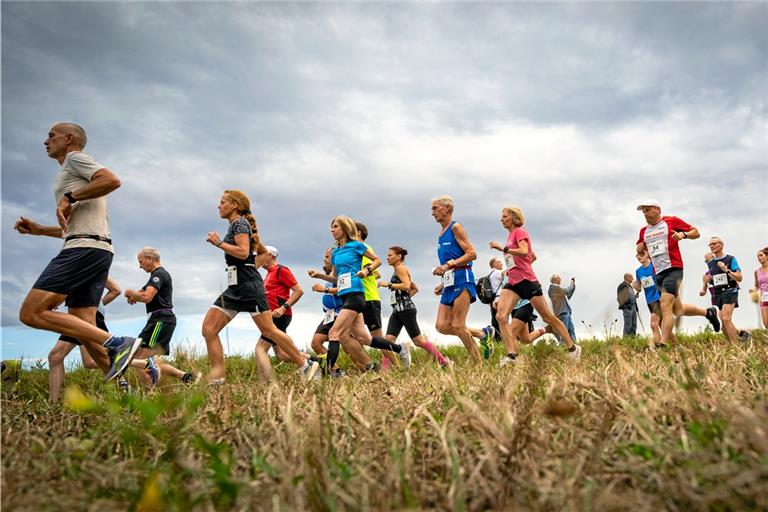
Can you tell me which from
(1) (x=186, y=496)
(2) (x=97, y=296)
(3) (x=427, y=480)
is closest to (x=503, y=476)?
(3) (x=427, y=480)

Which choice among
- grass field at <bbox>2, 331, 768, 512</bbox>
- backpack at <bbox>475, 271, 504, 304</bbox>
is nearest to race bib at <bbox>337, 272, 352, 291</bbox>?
grass field at <bbox>2, 331, 768, 512</bbox>

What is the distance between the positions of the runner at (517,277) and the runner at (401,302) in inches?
54.1

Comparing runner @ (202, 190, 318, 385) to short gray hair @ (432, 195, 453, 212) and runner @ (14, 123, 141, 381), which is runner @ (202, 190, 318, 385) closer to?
runner @ (14, 123, 141, 381)

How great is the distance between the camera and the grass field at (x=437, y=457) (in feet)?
6.18

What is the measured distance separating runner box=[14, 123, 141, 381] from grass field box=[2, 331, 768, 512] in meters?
2.07

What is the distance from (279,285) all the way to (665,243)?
596 centimetres

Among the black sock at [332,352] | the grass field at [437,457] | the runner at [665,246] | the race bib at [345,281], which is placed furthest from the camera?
the runner at [665,246]

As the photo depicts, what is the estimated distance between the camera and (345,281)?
26.7 feet

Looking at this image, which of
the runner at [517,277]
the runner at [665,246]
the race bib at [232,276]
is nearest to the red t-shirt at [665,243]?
the runner at [665,246]

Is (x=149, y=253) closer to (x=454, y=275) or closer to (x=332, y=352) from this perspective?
(x=332, y=352)

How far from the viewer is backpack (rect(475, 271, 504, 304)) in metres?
12.9

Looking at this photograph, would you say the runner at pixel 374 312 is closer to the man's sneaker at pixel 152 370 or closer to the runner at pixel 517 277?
the runner at pixel 517 277

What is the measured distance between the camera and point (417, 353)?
12.5 metres

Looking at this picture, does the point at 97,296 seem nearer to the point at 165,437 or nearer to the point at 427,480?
the point at 165,437
